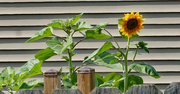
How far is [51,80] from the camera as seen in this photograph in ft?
7.03

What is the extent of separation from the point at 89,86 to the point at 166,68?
5.40ft

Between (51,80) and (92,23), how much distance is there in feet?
5.11

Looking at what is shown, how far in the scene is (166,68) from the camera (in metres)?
3.60

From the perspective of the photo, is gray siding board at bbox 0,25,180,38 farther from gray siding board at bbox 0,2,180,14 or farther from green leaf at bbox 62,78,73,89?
green leaf at bbox 62,78,73,89

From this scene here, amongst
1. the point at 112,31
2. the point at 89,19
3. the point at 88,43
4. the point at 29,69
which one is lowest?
the point at 29,69

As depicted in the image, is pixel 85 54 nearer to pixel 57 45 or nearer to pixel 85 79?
pixel 57 45

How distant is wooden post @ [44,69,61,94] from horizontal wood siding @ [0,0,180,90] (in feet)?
4.68

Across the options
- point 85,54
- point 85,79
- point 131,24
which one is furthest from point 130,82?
point 85,54

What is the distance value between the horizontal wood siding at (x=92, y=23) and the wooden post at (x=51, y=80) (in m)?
1.43

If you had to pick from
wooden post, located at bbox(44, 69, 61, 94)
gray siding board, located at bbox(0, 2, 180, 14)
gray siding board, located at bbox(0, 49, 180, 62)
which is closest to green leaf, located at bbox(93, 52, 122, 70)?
wooden post, located at bbox(44, 69, 61, 94)

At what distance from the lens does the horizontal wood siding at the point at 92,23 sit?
3.60 meters

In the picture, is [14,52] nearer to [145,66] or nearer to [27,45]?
[27,45]

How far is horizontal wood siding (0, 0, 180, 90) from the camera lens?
3.60 metres

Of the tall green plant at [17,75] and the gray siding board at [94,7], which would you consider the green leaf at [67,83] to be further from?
the gray siding board at [94,7]
